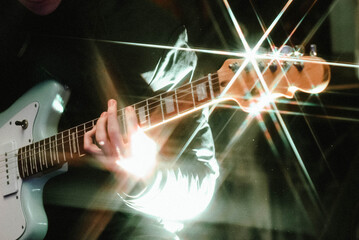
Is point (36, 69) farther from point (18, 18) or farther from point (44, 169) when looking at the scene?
point (44, 169)

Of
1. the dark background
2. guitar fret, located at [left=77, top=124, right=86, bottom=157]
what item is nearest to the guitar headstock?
the dark background

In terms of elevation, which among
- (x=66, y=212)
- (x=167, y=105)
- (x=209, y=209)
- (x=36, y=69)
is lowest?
(x=66, y=212)

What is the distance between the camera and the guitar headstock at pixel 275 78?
0.63 meters

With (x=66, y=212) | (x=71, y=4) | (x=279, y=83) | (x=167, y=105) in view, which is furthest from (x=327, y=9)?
(x=66, y=212)

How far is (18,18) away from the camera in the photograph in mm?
1330

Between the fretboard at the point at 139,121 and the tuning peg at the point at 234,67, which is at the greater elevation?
the tuning peg at the point at 234,67

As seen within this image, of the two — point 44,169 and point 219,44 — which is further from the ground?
point 219,44

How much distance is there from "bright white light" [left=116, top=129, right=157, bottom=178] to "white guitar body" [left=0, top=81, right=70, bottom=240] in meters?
0.31

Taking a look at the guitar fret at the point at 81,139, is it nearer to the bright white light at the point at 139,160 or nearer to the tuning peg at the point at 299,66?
the bright white light at the point at 139,160

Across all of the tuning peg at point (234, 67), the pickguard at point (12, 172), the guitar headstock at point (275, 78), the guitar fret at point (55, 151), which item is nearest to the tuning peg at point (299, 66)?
the guitar headstock at point (275, 78)

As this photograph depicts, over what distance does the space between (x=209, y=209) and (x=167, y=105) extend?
1.26 feet

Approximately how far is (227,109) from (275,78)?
0.37 metres

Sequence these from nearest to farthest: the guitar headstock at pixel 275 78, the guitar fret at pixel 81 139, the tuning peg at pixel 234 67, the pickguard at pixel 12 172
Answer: the guitar headstock at pixel 275 78 → the tuning peg at pixel 234 67 → the guitar fret at pixel 81 139 → the pickguard at pixel 12 172

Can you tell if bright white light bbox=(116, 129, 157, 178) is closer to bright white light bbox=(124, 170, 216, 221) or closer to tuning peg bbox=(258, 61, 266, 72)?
bright white light bbox=(124, 170, 216, 221)
